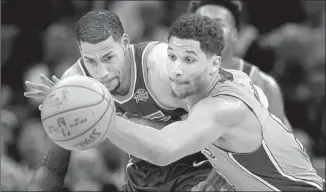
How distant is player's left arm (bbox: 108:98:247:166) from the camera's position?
291 centimetres

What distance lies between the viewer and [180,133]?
2.96 m

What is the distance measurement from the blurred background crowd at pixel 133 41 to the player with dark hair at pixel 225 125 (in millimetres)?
2782

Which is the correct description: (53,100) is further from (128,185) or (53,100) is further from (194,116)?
(128,185)

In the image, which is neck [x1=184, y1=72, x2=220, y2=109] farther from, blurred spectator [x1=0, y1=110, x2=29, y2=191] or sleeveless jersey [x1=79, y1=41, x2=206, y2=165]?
blurred spectator [x1=0, y1=110, x2=29, y2=191]

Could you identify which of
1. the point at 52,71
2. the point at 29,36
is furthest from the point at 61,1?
the point at 52,71

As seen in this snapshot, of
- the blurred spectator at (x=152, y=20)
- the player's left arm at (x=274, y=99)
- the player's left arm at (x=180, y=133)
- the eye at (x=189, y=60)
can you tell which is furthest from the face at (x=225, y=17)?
the player's left arm at (x=180, y=133)

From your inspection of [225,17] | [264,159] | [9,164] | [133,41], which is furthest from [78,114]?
[133,41]

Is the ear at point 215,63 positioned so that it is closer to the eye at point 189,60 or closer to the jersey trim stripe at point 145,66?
the eye at point 189,60

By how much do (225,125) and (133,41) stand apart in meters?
3.73

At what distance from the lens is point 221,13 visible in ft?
16.8

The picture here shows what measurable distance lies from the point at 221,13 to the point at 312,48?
2231 mm

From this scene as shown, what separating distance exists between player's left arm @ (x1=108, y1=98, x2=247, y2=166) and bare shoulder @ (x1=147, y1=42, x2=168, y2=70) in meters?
0.80

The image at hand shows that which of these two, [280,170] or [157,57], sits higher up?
[157,57]

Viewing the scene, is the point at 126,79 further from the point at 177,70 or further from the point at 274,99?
the point at 274,99
